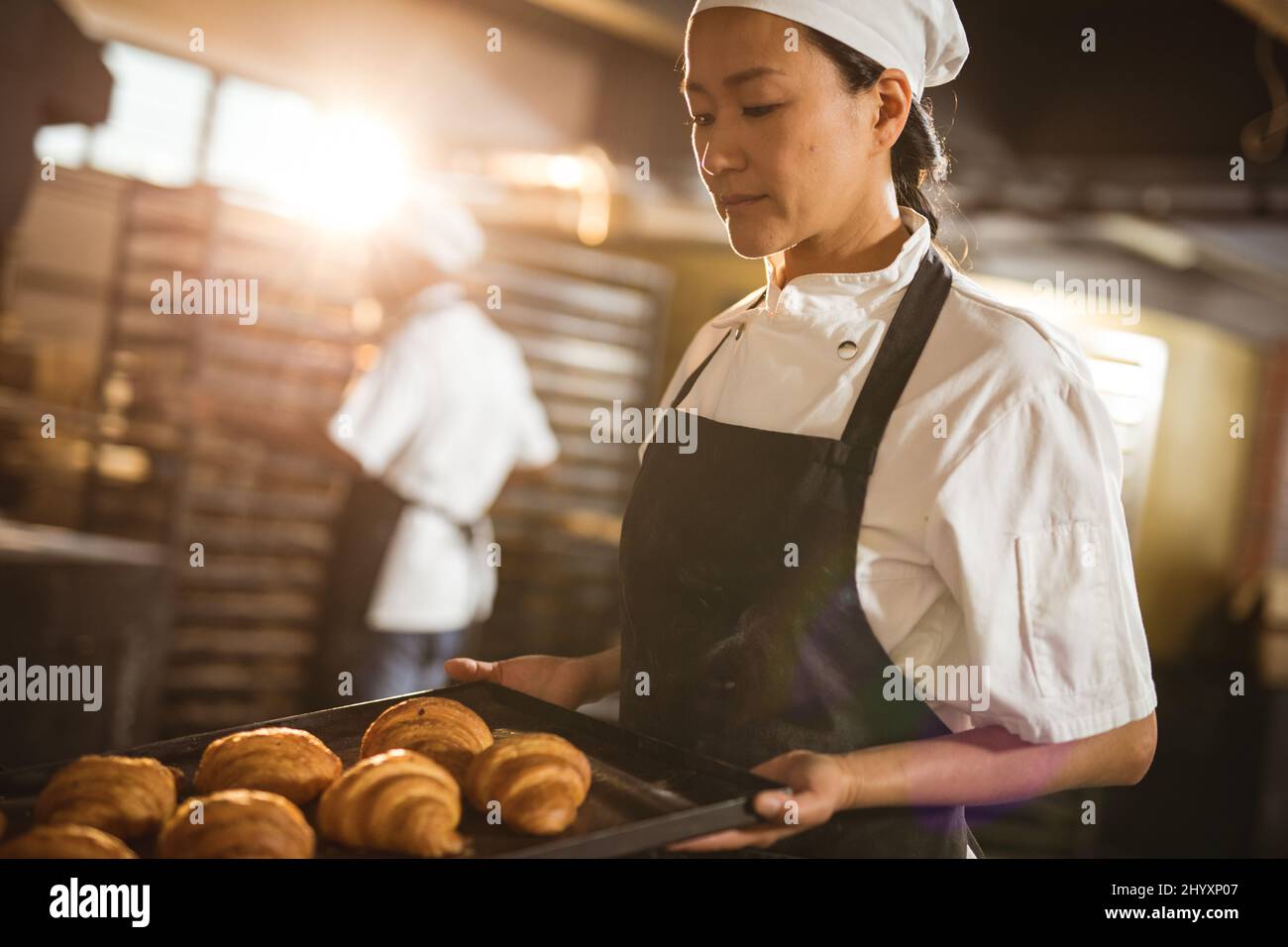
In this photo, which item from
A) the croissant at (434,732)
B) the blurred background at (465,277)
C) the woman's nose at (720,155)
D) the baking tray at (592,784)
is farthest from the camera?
the blurred background at (465,277)

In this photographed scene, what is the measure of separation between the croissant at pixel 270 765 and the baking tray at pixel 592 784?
0.04m

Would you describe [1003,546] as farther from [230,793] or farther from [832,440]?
[230,793]

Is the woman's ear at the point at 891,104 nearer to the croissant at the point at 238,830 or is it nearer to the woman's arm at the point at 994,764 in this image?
the woman's arm at the point at 994,764

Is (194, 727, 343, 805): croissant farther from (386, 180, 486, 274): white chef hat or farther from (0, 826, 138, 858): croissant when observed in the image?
(386, 180, 486, 274): white chef hat

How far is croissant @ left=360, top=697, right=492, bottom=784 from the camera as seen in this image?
4.37 ft

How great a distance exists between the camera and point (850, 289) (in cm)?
153

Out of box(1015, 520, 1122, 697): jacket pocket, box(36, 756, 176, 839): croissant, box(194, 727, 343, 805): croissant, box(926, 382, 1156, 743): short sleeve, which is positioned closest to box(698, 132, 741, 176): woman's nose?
box(926, 382, 1156, 743): short sleeve

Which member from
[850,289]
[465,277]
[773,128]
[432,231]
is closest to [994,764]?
[850,289]

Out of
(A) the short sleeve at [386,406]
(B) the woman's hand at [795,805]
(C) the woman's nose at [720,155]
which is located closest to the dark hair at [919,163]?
(C) the woman's nose at [720,155]

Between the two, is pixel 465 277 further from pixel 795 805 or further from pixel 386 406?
pixel 795 805

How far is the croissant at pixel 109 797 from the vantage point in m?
1.12

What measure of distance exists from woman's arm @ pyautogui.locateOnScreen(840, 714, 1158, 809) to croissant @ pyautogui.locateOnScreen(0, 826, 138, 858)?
75 centimetres

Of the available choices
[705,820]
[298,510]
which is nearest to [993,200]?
[298,510]
